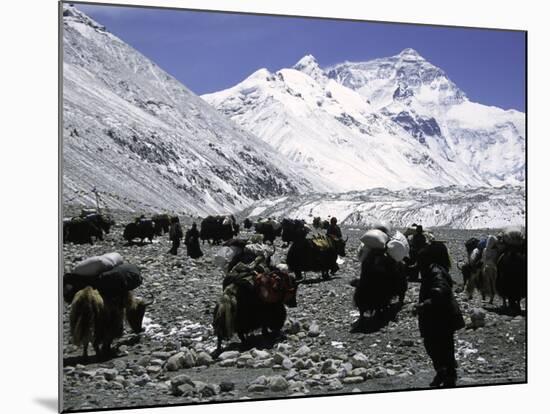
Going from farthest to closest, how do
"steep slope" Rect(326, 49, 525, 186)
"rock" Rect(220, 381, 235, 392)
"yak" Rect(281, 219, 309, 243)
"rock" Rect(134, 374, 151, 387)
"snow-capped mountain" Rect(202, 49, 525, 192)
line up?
"steep slope" Rect(326, 49, 525, 186), "snow-capped mountain" Rect(202, 49, 525, 192), "yak" Rect(281, 219, 309, 243), "rock" Rect(220, 381, 235, 392), "rock" Rect(134, 374, 151, 387)

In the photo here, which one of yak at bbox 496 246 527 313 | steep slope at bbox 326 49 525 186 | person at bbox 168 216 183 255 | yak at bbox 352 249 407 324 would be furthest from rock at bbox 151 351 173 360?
yak at bbox 496 246 527 313

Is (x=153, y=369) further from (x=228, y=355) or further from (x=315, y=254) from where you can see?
(x=315, y=254)

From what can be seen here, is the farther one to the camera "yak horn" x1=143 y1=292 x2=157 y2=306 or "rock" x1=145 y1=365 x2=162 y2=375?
"yak horn" x1=143 y1=292 x2=157 y2=306

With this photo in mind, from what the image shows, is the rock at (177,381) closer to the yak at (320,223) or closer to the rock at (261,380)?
the rock at (261,380)

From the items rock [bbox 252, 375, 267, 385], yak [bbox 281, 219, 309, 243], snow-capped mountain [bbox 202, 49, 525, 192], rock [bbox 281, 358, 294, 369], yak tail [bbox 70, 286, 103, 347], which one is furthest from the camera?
snow-capped mountain [bbox 202, 49, 525, 192]

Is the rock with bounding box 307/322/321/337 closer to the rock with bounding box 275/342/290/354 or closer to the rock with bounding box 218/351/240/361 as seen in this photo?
the rock with bounding box 275/342/290/354

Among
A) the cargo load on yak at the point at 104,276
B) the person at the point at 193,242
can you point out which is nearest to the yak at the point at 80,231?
the cargo load on yak at the point at 104,276

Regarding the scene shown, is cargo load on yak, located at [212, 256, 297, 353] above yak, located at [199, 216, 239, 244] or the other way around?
the other way around
